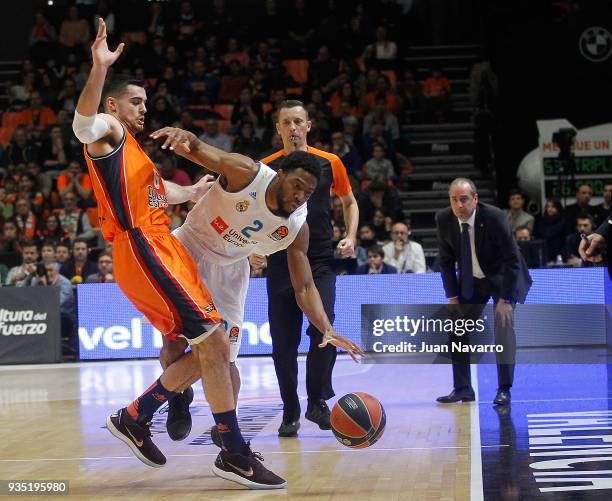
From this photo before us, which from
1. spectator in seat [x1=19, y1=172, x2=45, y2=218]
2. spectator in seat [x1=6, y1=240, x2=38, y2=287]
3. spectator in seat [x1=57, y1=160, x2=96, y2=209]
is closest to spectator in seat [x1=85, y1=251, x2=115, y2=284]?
spectator in seat [x1=6, y1=240, x2=38, y2=287]

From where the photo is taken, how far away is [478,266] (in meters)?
8.43

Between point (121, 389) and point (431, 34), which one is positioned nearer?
point (121, 389)

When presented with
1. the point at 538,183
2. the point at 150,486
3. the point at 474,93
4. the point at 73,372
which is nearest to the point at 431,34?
the point at 474,93

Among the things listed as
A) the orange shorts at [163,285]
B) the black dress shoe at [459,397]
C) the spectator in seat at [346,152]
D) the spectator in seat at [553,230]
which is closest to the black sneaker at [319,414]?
the black dress shoe at [459,397]

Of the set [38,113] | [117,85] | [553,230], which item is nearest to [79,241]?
[38,113]

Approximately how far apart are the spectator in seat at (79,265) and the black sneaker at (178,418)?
7000 mm

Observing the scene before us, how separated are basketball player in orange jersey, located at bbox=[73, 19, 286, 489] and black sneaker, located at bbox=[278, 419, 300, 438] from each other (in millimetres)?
1330

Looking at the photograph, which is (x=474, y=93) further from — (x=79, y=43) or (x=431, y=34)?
(x=79, y=43)

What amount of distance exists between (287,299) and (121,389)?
10.9 ft

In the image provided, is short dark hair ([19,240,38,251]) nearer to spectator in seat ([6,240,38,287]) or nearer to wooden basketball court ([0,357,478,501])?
spectator in seat ([6,240,38,287])

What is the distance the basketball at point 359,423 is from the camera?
237 inches

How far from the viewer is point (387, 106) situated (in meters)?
17.2

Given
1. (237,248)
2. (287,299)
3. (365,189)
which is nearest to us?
(237,248)

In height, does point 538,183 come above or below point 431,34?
below
